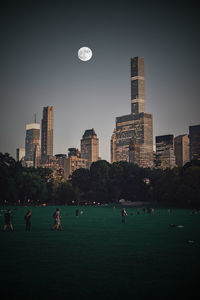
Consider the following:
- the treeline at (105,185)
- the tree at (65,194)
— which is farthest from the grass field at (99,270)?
the tree at (65,194)

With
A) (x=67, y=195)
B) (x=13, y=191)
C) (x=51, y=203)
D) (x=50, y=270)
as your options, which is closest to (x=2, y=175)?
(x=13, y=191)

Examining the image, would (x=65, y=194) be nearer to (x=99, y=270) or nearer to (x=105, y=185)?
(x=105, y=185)

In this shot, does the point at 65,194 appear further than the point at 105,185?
Yes

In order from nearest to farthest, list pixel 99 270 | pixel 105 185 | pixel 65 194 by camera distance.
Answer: pixel 99 270 < pixel 105 185 < pixel 65 194

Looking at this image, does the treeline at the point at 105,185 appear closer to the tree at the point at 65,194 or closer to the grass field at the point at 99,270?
the tree at the point at 65,194

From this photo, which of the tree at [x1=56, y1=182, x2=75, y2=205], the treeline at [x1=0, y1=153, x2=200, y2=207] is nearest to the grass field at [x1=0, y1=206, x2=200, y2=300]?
the treeline at [x1=0, y1=153, x2=200, y2=207]

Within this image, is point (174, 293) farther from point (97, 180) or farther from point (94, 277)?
point (97, 180)

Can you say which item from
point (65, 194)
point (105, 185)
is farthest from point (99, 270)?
point (65, 194)

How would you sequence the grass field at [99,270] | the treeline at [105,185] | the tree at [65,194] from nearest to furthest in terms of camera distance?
the grass field at [99,270], the treeline at [105,185], the tree at [65,194]
